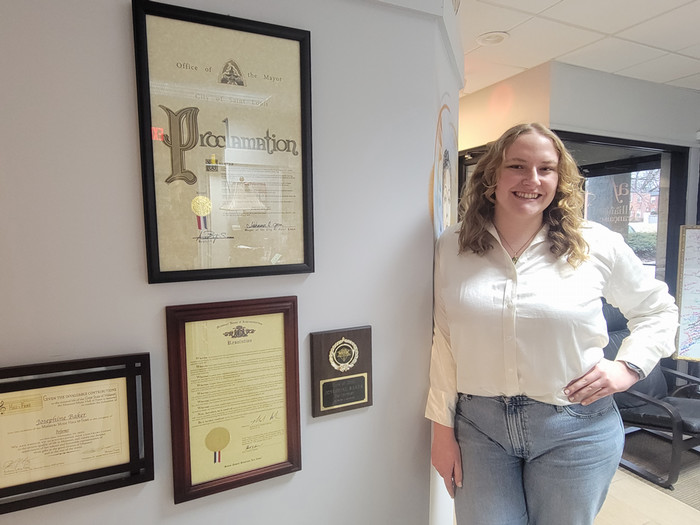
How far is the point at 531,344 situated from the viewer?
1.06m

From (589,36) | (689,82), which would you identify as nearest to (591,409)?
(589,36)

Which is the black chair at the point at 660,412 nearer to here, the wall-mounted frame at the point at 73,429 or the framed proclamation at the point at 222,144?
the framed proclamation at the point at 222,144

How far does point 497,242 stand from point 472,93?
319cm

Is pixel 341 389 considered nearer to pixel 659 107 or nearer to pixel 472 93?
pixel 472 93

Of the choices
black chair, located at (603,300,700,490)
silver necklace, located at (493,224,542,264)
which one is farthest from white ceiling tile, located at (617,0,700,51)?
silver necklace, located at (493,224,542,264)

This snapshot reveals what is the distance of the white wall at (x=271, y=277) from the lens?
789 millimetres

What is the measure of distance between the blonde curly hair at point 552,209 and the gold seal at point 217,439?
0.80m

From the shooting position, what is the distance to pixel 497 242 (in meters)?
1.15

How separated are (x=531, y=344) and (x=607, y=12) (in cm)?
231

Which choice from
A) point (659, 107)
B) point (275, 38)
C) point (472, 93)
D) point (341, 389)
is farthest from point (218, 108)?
point (659, 107)

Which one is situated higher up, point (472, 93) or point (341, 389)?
point (472, 93)

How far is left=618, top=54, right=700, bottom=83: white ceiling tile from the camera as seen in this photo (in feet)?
9.90

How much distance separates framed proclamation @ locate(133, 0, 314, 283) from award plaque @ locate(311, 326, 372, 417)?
22 cm

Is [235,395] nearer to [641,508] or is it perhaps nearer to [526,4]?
[526,4]
